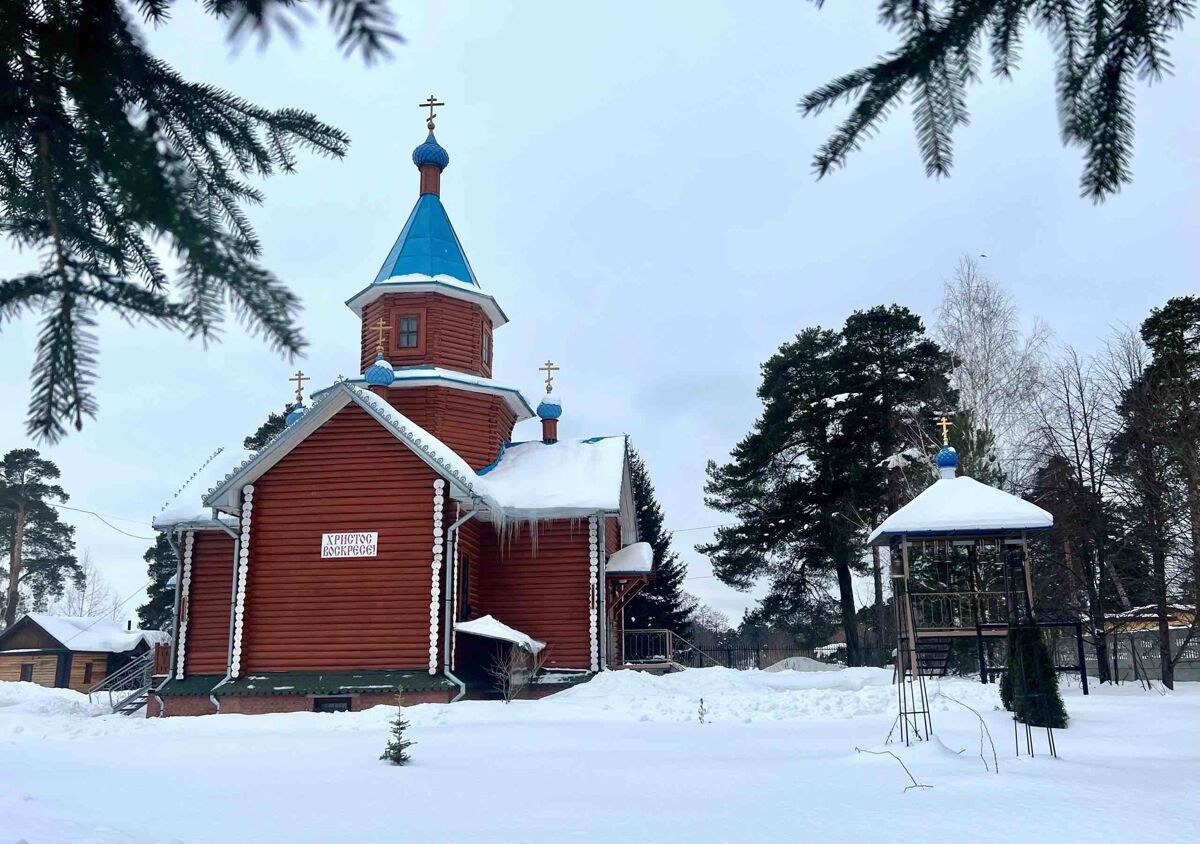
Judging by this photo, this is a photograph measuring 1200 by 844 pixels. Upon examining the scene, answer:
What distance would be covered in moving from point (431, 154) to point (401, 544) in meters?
12.0

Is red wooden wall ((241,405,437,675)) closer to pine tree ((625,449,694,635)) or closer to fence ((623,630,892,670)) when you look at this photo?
fence ((623,630,892,670))

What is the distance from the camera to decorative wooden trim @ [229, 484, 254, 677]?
59.4 feet

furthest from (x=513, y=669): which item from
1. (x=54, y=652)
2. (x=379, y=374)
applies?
(x=54, y=652)

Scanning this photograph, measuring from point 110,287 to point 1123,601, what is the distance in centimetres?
3049

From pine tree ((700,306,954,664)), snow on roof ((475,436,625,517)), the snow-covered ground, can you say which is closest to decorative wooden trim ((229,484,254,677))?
the snow-covered ground

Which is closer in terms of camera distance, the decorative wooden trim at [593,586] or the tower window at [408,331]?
the decorative wooden trim at [593,586]

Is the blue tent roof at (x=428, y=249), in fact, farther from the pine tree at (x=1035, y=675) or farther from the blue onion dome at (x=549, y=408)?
the pine tree at (x=1035, y=675)

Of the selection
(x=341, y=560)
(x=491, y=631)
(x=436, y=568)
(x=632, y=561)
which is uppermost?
(x=632, y=561)

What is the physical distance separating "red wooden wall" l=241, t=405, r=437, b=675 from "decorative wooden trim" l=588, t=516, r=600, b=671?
3878 millimetres

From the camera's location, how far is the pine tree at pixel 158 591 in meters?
44.2

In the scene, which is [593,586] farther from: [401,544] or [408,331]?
[408,331]

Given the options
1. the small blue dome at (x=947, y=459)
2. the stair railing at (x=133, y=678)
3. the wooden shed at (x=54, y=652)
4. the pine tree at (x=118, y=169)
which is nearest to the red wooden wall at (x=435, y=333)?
the stair railing at (x=133, y=678)

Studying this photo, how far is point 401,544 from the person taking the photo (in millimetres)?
18109

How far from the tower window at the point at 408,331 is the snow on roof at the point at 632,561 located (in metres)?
7.00
